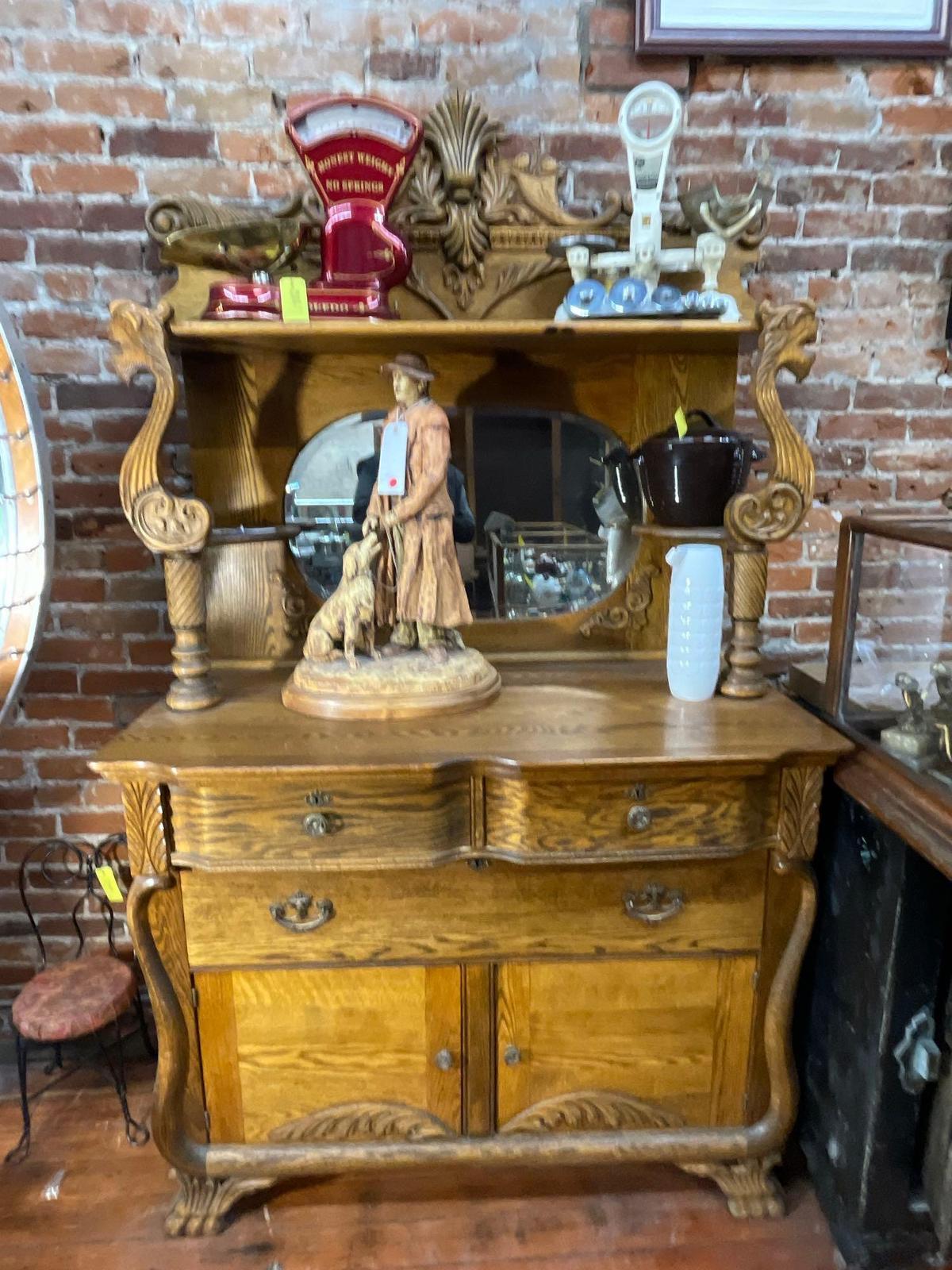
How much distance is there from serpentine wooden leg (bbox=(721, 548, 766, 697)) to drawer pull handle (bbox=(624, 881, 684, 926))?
1.30ft

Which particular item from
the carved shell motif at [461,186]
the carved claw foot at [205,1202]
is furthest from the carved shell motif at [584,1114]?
the carved shell motif at [461,186]

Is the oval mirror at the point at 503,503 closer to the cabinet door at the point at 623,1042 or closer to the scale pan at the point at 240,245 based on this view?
the scale pan at the point at 240,245

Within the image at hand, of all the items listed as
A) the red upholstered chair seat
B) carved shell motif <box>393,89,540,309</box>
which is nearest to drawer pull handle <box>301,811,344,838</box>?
the red upholstered chair seat

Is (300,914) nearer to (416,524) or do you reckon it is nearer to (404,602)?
(404,602)

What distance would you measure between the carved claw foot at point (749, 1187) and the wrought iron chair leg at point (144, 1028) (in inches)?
47.7

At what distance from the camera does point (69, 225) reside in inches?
62.2

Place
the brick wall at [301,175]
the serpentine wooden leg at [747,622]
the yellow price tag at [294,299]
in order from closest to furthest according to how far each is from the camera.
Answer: the yellow price tag at [294,299], the serpentine wooden leg at [747,622], the brick wall at [301,175]

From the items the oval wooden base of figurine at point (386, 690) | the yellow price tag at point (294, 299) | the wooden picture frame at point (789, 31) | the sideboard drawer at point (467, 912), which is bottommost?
the sideboard drawer at point (467, 912)

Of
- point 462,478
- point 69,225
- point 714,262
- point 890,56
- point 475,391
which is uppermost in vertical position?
A: point 890,56

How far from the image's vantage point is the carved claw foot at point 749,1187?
4.87 feet

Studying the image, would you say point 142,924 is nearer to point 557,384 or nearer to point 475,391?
point 475,391

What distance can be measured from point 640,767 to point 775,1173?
0.98 metres

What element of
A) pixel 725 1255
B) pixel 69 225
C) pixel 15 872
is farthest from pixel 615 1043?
pixel 69 225

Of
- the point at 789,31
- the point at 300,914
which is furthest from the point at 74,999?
the point at 789,31
